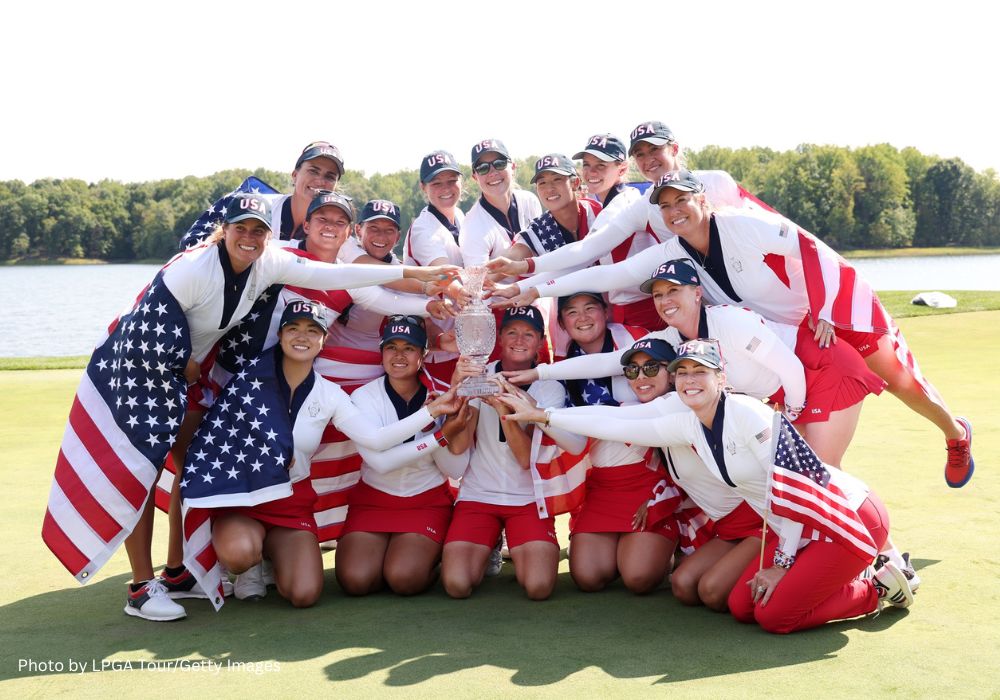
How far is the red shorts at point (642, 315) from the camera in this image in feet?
19.2

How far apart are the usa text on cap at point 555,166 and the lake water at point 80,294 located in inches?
522

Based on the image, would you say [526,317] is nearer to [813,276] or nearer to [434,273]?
[434,273]

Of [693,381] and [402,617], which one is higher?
[693,381]

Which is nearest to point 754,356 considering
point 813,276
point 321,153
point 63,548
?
point 813,276

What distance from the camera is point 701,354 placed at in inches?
177

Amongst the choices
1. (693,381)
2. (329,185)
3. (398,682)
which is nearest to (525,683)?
(398,682)

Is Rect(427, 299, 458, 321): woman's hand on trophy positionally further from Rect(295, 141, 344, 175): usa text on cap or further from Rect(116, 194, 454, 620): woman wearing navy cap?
Rect(295, 141, 344, 175): usa text on cap

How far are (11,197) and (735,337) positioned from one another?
2921 inches

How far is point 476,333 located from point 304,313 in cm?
92

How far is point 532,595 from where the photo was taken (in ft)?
16.4

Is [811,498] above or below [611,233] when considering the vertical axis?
below

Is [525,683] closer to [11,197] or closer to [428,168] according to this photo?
[428,168]

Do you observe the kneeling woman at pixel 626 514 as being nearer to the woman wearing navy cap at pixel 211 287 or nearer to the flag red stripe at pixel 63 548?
the woman wearing navy cap at pixel 211 287

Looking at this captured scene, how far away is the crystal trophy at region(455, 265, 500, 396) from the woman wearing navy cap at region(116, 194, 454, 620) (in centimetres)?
86
